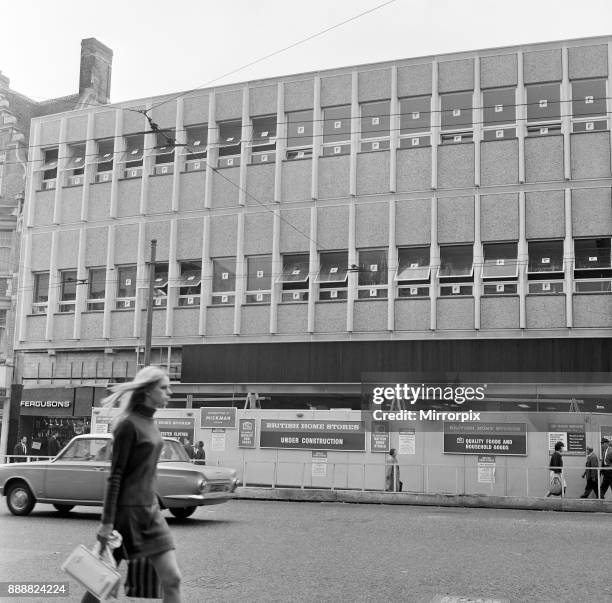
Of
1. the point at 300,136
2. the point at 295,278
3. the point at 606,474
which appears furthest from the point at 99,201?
the point at 606,474

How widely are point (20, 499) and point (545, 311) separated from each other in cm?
1649

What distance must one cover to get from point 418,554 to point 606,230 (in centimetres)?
1787

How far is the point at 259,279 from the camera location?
3041 cm

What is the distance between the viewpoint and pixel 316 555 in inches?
428

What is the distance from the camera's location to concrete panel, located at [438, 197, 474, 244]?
27.9m

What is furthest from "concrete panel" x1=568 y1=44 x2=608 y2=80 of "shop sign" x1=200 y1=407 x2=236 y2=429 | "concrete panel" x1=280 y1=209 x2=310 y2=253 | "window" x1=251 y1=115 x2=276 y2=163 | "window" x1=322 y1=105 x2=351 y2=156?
"shop sign" x1=200 y1=407 x2=236 y2=429

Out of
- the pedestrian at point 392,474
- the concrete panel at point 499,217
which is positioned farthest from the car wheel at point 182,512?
the concrete panel at point 499,217

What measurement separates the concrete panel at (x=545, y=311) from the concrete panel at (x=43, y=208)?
1821cm

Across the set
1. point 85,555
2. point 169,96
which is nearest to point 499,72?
point 169,96

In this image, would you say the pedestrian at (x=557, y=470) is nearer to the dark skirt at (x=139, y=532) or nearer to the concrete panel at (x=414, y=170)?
the concrete panel at (x=414, y=170)

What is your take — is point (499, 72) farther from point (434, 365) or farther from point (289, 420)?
point (289, 420)

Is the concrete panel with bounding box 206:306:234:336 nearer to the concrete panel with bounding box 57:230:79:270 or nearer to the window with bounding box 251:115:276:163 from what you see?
the window with bounding box 251:115:276:163

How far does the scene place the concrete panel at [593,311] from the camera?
85.9 ft

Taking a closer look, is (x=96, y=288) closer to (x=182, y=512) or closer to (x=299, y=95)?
(x=299, y=95)
